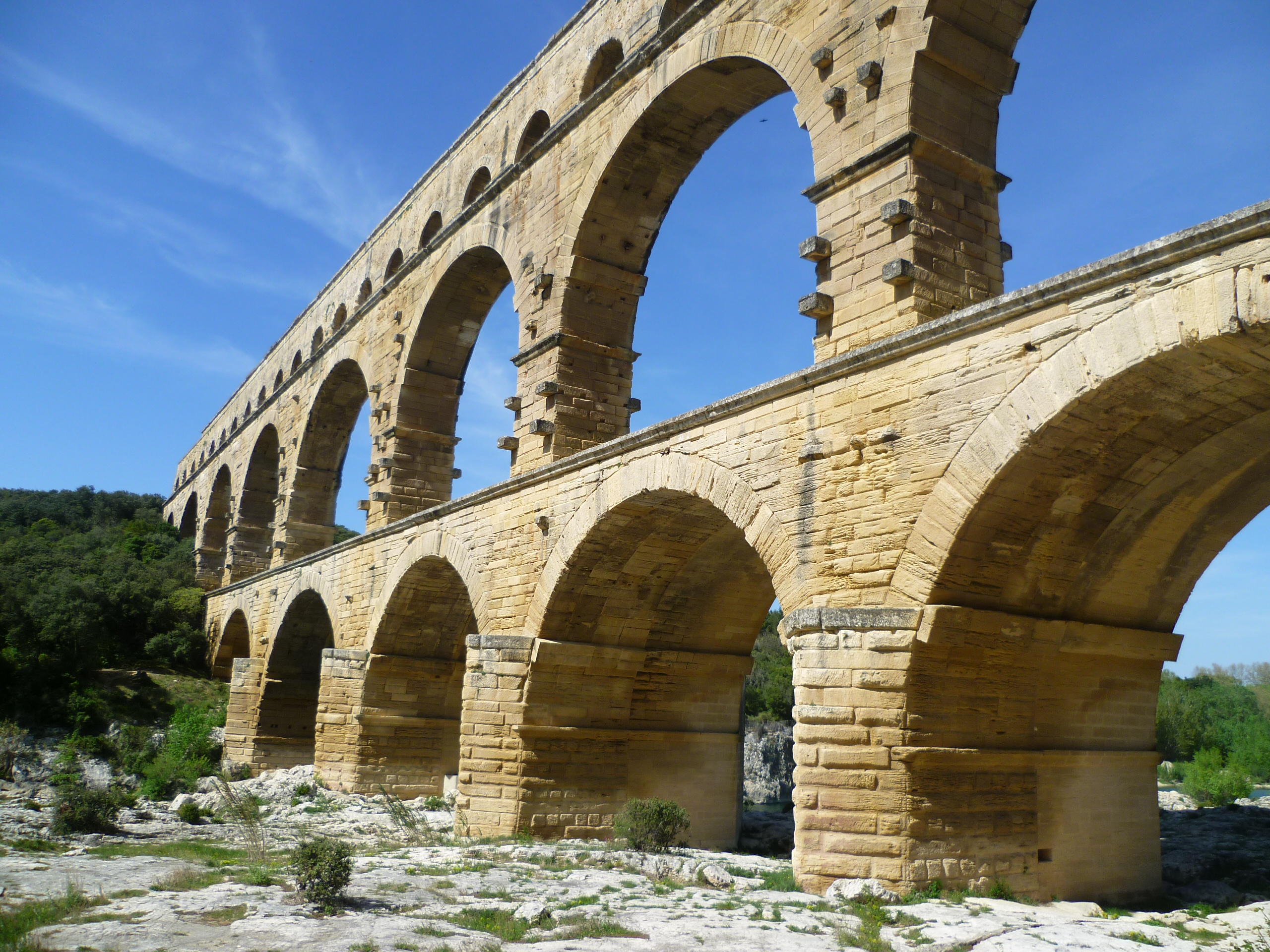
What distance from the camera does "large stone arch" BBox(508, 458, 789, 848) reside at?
9.33 meters

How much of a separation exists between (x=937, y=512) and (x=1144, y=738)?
327cm

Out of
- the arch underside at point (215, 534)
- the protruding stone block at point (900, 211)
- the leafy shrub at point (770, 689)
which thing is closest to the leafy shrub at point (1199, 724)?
the leafy shrub at point (770, 689)

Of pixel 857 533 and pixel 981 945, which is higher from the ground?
pixel 857 533

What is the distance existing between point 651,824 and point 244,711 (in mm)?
12994

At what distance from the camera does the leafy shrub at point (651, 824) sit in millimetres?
8508

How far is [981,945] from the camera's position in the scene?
15.0ft

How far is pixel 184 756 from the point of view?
17.7 m

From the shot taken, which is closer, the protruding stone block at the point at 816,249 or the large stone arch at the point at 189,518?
the protruding stone block at the point at 816,249

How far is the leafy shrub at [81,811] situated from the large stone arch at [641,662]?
14.4ft

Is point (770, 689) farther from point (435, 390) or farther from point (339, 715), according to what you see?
point (339, 715)

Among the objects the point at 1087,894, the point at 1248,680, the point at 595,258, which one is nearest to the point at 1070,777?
the point at 1087,894

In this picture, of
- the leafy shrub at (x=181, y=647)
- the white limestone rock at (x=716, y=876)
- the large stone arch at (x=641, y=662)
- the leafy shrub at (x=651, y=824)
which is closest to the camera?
the white limestone rock at (x=716, y=876)

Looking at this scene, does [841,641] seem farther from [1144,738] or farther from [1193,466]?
[1144,738]

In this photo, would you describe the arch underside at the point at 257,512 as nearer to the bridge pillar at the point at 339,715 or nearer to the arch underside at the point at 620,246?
the bridge pillar at the point at 339,715
